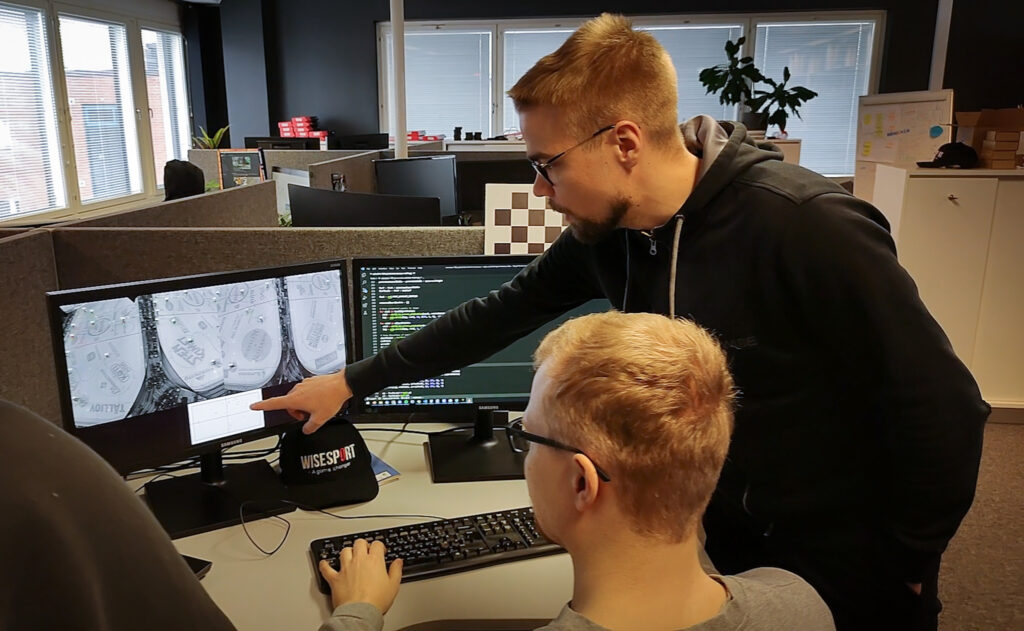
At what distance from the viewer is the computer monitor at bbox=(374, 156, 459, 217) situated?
10.4 ft

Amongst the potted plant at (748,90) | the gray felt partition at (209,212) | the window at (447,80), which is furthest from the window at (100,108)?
the potted plant at (748,90)

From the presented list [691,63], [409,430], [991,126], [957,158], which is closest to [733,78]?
[691,63]

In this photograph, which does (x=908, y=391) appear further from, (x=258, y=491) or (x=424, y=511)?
(x=258, y=491)

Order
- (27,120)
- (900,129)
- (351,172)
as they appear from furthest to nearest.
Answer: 1. (27,120)
2. (900,129)
3. (351,172)

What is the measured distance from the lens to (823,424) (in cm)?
108

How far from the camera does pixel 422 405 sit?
1.50 meters

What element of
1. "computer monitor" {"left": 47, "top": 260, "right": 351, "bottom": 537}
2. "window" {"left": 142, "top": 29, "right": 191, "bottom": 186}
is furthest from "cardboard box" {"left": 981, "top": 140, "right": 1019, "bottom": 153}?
"window" {"left": 142, "top": 29, "right": 191, "bottom": 186}

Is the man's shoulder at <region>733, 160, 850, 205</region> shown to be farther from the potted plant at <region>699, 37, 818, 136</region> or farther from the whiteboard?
the potted plant at <region>699, 37, 818, 136</region>

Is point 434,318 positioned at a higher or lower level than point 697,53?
lower

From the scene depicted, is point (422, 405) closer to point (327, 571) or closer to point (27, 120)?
point (327, 571)

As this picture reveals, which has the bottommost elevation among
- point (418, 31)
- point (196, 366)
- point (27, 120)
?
point (196, 366)

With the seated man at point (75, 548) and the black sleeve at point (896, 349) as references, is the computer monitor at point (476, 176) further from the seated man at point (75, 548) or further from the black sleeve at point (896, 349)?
the seated man at point (75, 548)

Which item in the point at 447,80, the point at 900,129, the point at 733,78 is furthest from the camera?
the point at 447,80

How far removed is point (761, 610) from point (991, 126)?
327 centimetres
